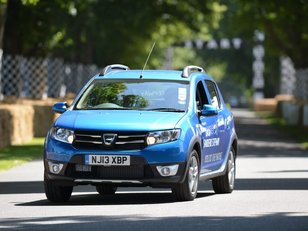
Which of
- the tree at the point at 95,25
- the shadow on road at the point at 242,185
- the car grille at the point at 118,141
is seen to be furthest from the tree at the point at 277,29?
the car grille at the point at 118,141

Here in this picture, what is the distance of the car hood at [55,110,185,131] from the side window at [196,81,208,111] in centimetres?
117

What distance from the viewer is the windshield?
1598cm

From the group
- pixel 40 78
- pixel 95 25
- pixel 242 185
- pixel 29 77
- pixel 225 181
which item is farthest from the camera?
pixel 95 25

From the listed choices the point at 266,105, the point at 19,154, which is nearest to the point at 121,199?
the point at 19,154

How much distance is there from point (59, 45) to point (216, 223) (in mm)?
45892

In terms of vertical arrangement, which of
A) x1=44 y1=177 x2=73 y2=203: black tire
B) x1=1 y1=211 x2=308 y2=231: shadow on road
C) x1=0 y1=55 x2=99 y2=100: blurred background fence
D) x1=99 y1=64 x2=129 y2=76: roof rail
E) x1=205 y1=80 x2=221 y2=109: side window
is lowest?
x1=0 y1=55 x2=99 y2=100: blurred background fence

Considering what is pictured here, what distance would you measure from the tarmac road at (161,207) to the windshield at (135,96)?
1174 millimetres

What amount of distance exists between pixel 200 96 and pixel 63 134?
2587mm

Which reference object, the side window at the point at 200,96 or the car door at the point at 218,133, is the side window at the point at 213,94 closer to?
the car door at the point at 218,133

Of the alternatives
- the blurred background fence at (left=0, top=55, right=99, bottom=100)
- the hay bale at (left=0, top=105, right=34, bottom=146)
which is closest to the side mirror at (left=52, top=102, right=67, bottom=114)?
the hay bale at (left=0, top=105, right=34, bottom=146)

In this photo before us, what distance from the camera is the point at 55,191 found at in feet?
50.4

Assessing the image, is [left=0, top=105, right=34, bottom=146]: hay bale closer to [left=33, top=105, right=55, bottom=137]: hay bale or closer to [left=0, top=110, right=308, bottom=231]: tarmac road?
[left=33, top=105, right=55, bottom=137]: hay bale

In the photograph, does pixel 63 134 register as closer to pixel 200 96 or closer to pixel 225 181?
pixel 200 96

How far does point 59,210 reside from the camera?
14219 mm
